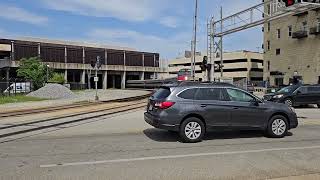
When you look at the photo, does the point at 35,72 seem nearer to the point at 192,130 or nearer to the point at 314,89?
the point at 314,89

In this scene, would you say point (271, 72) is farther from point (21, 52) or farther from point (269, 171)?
point (269, 171)

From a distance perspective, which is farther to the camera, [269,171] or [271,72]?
[271,72]

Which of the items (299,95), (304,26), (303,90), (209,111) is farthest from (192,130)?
(304,26)

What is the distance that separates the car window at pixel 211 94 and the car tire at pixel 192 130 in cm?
64

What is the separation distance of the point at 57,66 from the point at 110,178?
104 meters

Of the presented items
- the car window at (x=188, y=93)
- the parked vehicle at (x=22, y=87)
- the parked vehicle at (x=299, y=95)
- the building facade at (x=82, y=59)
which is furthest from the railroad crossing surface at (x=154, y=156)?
the building facade at (x=82, y=59)

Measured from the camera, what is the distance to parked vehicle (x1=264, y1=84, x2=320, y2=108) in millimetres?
27359

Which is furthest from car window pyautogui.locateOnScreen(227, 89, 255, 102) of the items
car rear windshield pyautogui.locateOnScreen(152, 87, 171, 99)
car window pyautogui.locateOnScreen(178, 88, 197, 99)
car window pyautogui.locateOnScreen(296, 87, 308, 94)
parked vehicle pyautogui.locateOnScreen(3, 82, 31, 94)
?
parked vehicle pyautogui.locateOnScreen(3, 82, 31, 94)

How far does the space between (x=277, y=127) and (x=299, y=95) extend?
15.6 meters

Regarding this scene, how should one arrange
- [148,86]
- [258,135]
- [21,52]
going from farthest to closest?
[21,52], [148,86], [258,135]

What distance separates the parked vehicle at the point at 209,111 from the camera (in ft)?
38.5

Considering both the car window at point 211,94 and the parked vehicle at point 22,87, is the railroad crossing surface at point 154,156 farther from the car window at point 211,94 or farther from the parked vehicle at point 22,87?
the parked vehicle at point 22,87

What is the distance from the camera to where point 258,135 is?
43.1ft

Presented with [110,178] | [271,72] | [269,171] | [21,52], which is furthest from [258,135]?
[21,52]
